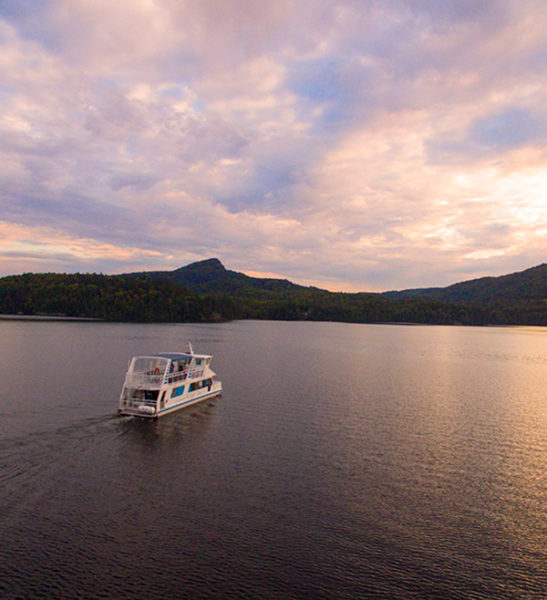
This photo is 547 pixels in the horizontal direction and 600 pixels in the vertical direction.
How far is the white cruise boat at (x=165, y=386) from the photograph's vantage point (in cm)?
3919

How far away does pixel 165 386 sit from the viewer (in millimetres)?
40719

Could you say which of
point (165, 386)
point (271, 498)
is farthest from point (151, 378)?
point (271, 498)

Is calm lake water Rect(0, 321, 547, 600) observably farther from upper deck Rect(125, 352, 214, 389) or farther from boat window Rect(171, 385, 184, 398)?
A: upper deck Rect(125, 352, 214, 389)

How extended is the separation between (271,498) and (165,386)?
2078cm

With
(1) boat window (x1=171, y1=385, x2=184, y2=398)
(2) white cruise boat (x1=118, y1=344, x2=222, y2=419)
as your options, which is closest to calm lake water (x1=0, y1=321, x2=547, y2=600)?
(2) white cruise boat (x1=118, y1=344, x2=222, y2=419)

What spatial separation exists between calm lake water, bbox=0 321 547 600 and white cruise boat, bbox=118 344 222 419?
1.48m

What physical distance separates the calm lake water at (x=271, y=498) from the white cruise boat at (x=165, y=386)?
1483mm

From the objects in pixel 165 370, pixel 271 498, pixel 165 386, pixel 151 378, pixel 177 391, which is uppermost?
pixel 165 370

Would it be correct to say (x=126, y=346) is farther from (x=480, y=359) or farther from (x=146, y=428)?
(x=480, y=359)

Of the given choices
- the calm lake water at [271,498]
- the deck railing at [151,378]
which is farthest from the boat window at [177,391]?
the calm lake water at [271,498]

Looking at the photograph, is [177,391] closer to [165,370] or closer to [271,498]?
[165,370]

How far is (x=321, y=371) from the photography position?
71312mm

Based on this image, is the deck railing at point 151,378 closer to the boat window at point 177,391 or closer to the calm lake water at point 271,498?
the boat window at point 177,391

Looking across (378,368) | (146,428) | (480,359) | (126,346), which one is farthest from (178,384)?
(480,359)
